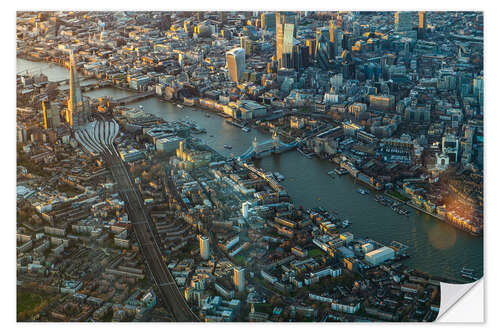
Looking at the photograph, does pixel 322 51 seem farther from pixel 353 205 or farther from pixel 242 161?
pixel 353 205

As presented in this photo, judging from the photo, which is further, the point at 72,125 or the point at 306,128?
the point at 306,128

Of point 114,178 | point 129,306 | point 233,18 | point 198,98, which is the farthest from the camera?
point 198,98

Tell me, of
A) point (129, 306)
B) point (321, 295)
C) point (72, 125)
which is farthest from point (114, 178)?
point (321, 295)

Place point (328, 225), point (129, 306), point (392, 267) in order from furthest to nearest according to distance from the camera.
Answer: point (328, 225) → point (392, 267) → point (129, 306)

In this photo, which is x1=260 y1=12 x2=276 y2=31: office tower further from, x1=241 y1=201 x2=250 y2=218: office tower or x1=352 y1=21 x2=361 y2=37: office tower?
x1=241 y1=201 x2=250 y2=218: office tower

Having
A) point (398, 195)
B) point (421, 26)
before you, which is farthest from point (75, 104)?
point (421, 26)

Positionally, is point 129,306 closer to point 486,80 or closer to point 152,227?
point 152,227

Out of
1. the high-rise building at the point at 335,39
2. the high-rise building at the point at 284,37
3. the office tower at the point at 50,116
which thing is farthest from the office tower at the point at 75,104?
the high-rise building at the point at 335,39
